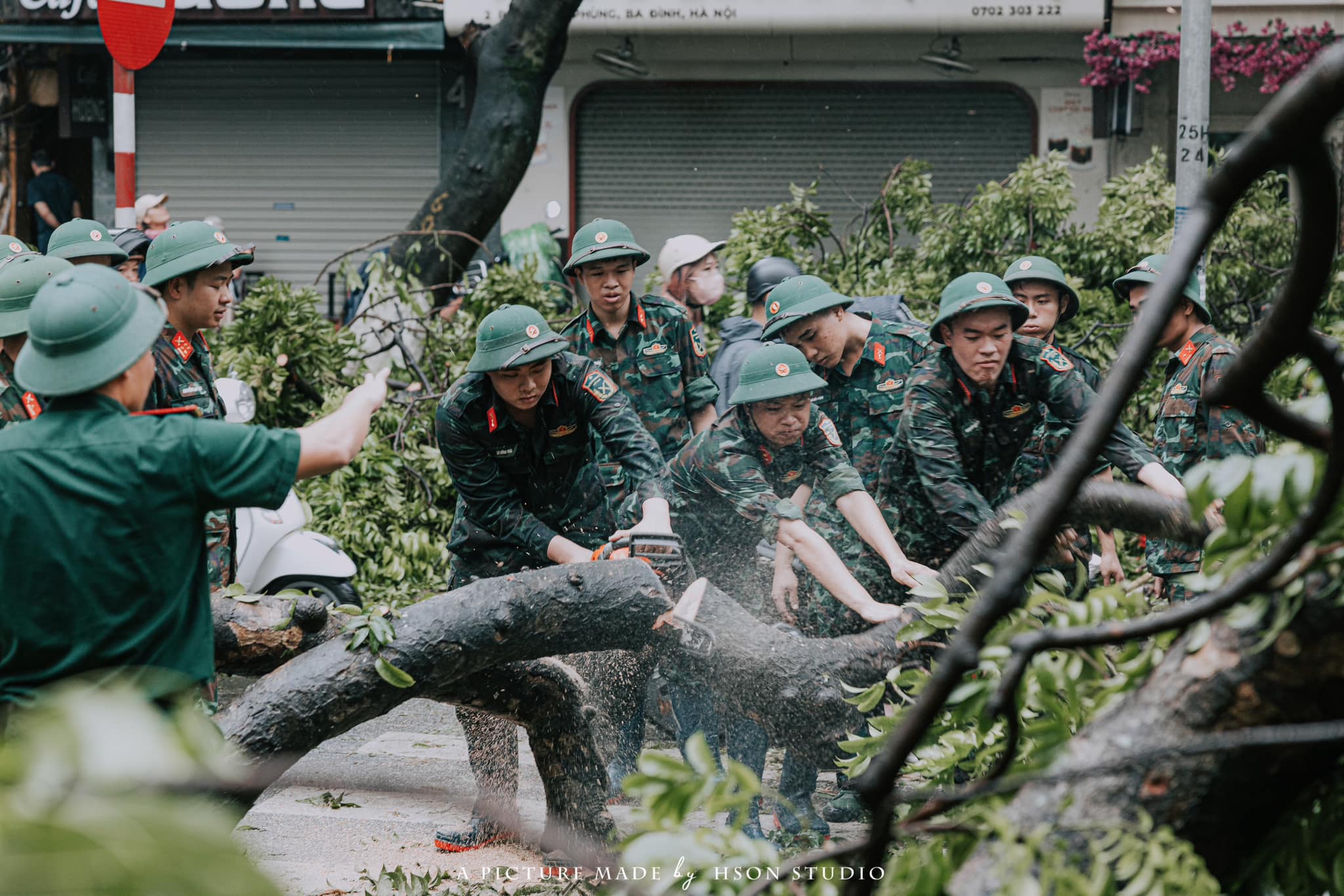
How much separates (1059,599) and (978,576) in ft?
6.28

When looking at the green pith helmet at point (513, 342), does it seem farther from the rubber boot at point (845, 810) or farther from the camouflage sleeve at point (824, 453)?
the rubber boot at point (845, 810)

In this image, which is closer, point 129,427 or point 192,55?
point 129,427

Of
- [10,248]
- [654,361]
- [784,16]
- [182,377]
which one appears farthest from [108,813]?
[784,16]

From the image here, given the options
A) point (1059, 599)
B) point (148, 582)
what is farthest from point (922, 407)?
point (148, 582)

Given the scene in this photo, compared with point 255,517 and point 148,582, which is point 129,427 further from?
point 255,517

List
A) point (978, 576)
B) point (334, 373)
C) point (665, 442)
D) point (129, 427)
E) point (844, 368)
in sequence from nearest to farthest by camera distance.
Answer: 1. point (129, 427)
2. point (978, 576)
3. point (844, 368)
4. point (665, 442)
5. point (334, 373)

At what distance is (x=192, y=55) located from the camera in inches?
563

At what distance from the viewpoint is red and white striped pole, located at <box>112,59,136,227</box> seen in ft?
24.4

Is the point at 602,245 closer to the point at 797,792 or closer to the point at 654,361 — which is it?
the point at 654,361

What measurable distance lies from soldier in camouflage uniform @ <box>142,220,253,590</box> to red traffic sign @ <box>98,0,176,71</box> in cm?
245

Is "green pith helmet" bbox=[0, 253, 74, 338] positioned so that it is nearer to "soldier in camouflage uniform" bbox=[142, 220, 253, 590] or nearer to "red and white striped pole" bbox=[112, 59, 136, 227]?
"soldier in camouflage uniform" bbox=[142, 220, 253, 590]

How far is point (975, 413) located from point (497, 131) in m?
5.39

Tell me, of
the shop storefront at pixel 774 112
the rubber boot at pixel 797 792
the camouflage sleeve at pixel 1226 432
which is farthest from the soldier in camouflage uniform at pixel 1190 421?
the shop storefront at pixel 774 112

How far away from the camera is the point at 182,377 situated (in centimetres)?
501
